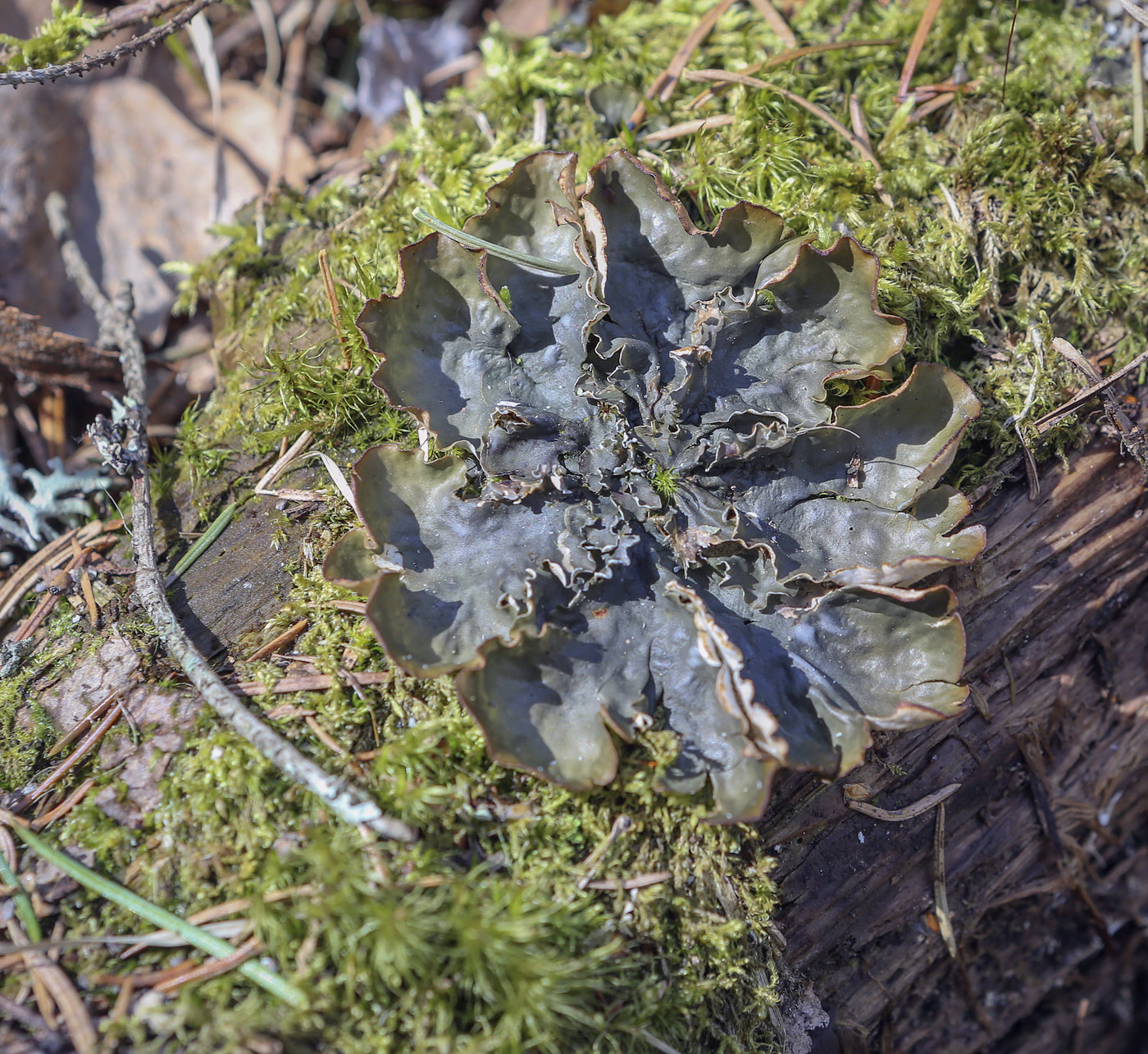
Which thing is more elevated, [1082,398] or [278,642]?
[278,642]

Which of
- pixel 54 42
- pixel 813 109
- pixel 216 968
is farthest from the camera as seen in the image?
pixel 813 109

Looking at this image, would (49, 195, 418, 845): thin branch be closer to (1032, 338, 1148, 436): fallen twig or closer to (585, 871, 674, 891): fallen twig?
(585, 871, 674, 891): fallen twig

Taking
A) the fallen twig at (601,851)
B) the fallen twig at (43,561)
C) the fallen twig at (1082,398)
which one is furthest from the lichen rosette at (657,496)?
the fallen twig at (43,561)

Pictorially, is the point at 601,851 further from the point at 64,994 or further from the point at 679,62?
the point at 679,62

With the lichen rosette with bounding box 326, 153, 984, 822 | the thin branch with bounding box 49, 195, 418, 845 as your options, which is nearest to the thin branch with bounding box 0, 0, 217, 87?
the thin branch with bounding box 49, 195, 418, 845

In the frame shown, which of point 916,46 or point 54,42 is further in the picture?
point 916,46

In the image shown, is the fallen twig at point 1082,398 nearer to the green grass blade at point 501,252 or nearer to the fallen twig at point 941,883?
the fallen twig at point 941,883

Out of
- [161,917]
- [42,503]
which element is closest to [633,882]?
[161,917]

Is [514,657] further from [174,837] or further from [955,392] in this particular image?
Result: [955,392]
